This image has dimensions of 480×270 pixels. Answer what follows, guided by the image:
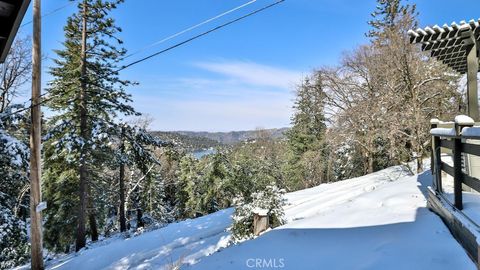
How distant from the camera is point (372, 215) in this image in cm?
475

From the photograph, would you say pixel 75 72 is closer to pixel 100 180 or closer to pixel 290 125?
pixel 100 180

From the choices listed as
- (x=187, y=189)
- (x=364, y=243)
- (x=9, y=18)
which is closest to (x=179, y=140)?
(x=187, y=189)

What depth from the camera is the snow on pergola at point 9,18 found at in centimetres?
323

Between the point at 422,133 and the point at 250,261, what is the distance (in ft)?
30.1

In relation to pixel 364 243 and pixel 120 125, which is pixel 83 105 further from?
pixel 364 243

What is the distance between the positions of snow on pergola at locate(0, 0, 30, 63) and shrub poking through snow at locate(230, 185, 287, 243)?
4.90 meters

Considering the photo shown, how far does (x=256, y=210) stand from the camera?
6.75 m

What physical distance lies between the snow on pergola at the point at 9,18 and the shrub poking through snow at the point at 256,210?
4.90m

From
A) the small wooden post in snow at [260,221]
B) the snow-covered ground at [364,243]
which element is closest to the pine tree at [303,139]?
the small wooden post in snow at [260,221]

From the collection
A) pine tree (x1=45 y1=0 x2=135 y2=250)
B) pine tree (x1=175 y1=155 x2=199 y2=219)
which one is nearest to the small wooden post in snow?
pine tree (x1=45 y1=0 x2=135 y2=250)

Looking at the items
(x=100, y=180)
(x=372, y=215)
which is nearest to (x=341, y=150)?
(x=100, y=180)

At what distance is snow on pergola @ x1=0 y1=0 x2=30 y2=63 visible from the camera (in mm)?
3225

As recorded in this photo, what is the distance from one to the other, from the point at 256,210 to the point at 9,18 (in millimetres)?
5064

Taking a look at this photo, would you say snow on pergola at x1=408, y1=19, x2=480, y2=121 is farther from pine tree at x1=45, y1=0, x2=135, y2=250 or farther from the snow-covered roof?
pine tree at x1=45, y1=0, x2=135, y2=250
